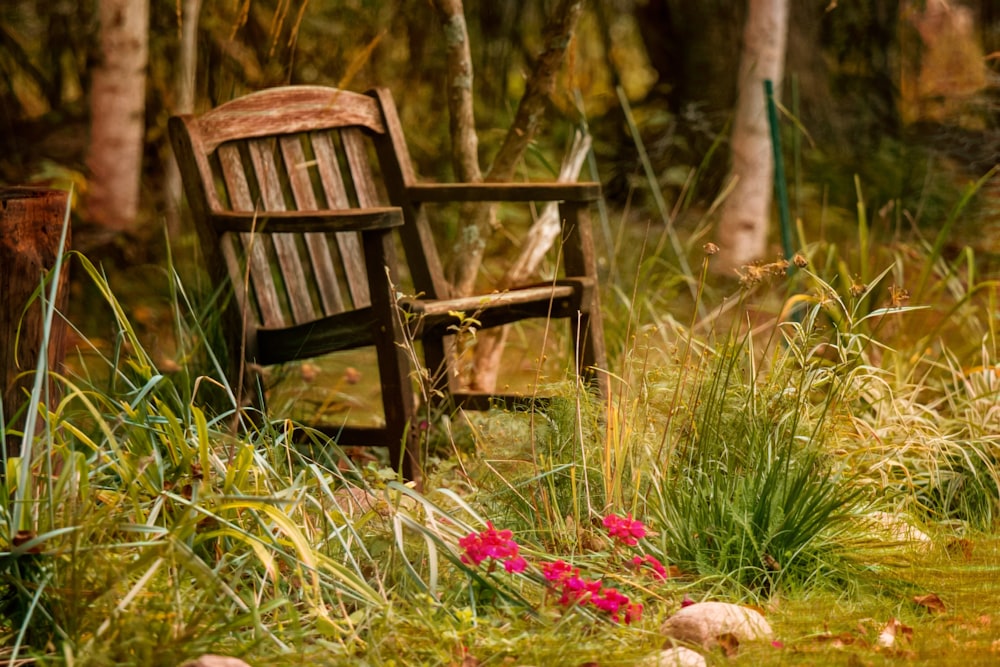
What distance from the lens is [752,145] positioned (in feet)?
16.4

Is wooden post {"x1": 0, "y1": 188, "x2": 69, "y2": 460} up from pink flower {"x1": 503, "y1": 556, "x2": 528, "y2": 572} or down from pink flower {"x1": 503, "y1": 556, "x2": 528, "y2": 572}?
up

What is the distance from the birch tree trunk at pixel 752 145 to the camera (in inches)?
191

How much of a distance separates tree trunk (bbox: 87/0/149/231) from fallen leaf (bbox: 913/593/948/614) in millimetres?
3843

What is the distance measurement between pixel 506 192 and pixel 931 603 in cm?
163

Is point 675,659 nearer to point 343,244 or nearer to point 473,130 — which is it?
point 343,244

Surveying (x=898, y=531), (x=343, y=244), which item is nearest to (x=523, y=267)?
(x=343, y=244)

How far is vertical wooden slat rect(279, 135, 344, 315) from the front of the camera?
10.6 ft

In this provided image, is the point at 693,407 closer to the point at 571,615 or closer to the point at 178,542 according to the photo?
the point at 571,615

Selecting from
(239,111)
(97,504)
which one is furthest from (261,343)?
(97,504)

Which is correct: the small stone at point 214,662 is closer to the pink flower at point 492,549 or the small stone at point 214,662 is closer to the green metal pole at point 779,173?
the pink flower at point 492,549

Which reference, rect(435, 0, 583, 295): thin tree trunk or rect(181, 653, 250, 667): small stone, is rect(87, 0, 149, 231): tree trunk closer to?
rect(435, 0, 583, 295): thin tree trunk

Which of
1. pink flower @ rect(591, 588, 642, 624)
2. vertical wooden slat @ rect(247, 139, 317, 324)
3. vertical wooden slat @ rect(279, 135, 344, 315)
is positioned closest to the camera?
pink flower @ rect(591, 588, 642, 624)

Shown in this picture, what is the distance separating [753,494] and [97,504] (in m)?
1.24

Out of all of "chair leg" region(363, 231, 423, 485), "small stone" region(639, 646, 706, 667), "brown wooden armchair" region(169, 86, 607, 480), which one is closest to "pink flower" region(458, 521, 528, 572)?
"small stone" region(639, 646, 706, 667)
